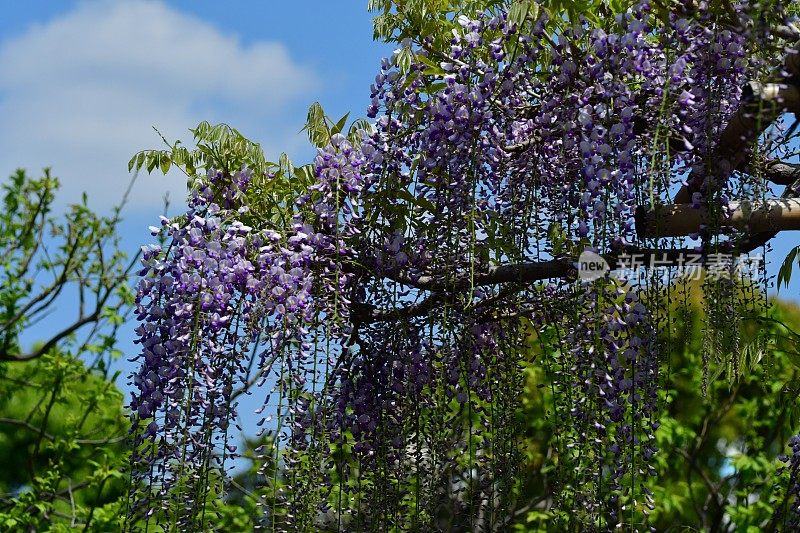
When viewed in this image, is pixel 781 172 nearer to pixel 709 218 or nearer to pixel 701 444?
pixel 709 218

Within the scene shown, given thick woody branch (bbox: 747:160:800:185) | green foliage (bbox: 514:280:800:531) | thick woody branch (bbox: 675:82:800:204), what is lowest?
green foliage (bbox: 514:280:800:531)

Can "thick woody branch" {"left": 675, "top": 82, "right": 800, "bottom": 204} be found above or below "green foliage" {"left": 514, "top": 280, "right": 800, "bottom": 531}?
above

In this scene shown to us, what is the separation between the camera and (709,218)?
118 inches

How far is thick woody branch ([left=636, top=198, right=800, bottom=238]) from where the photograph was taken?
306 centimetres

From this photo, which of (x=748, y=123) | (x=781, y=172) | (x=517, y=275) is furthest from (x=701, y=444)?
(x=748, y=123)

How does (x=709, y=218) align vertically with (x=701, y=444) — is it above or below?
above

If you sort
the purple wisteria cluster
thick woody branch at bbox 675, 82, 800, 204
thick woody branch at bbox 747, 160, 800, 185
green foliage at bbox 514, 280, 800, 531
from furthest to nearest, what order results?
green foliage at bbox 514, 280, 800, 531
thick woody branch at bbox 747, 160, 800, 185
the purple wisteria cluster
thick woody branch at bbox 675, 82, 800, 204

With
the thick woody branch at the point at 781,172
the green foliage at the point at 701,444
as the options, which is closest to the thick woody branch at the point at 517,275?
the thick woody branch at the point at 781,172

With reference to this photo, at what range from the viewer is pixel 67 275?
3285 mm

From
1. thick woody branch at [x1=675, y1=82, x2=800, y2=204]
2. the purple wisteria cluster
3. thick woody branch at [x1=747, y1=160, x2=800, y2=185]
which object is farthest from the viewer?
thick woody branch at [x1=747, y1=160, x2=800, y2=185]

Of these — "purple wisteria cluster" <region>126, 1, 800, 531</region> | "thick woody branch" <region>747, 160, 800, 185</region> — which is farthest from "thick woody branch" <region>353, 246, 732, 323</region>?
"thick woody branch" <region>747, 160, 800, 185</region>

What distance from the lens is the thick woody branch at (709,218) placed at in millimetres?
3061

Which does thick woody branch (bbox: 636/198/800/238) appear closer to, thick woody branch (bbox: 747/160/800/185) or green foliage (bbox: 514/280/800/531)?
thick woody branch (bbox: 747/160/800/185)

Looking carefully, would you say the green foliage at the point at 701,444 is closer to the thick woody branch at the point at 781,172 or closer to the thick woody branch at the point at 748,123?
the thick woody branch at the point at 781,172
